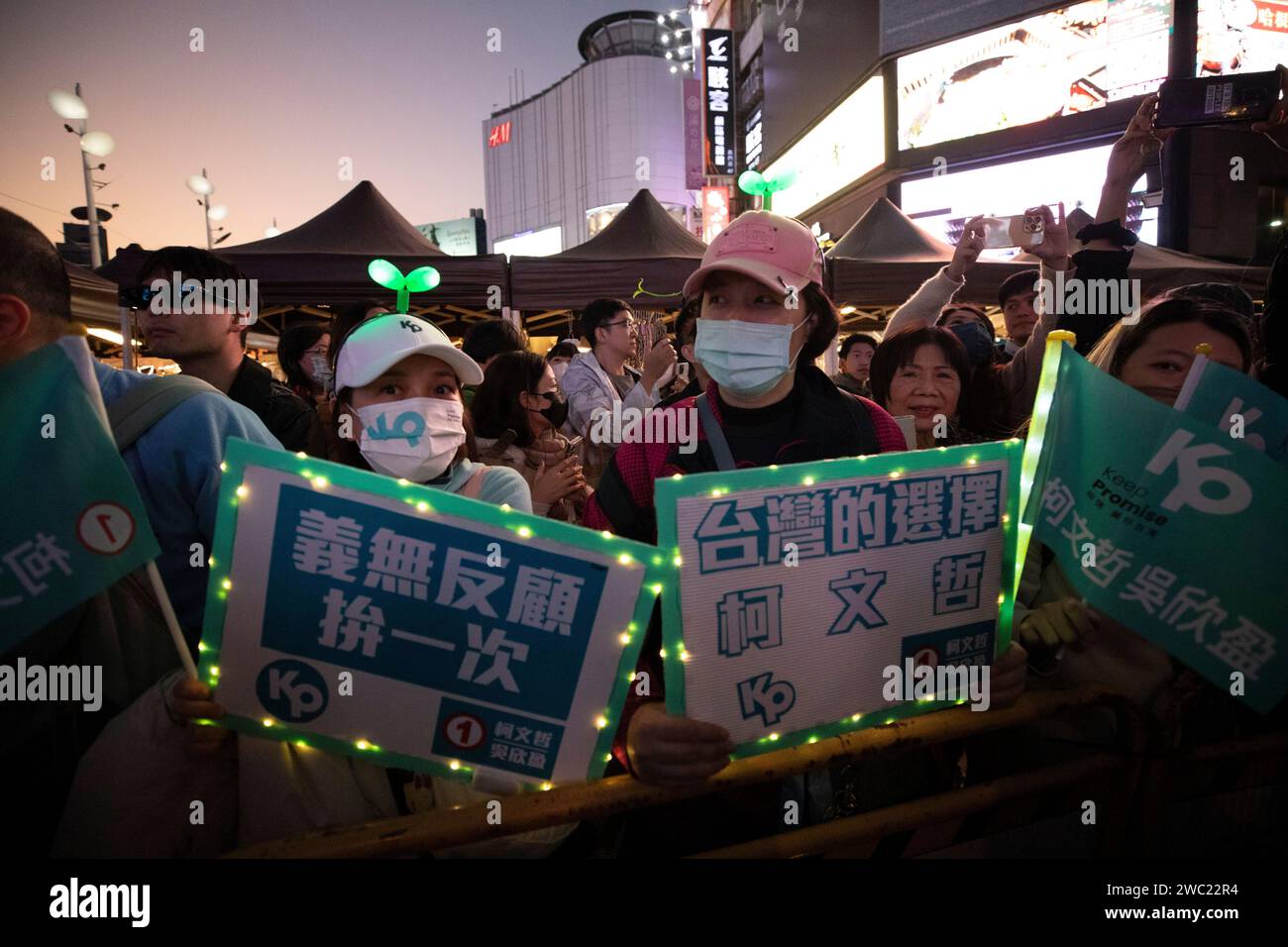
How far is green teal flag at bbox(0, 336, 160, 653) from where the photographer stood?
117cm

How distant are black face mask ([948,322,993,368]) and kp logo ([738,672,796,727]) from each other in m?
2.43

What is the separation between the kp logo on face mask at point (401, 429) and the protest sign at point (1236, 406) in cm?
186

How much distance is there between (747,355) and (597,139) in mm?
59263

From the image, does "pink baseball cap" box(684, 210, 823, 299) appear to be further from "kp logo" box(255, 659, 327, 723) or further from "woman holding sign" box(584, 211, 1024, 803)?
"kp logo" box(255, 659, 327, 723)

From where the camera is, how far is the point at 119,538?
1215 millimetres

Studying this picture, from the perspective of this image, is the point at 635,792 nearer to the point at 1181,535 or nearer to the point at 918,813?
the point at 918,813

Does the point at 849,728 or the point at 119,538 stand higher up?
the point at 119,538

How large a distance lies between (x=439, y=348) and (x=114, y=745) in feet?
3.92

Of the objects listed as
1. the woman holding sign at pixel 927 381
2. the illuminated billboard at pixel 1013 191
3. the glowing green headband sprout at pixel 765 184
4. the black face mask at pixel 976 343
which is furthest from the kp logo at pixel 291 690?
the illuminated billboard at pixel 1013 191

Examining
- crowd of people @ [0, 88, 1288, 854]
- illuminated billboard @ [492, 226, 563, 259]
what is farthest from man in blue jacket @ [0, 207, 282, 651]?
illuminated billboard @ [492, 226, 563, 259]
